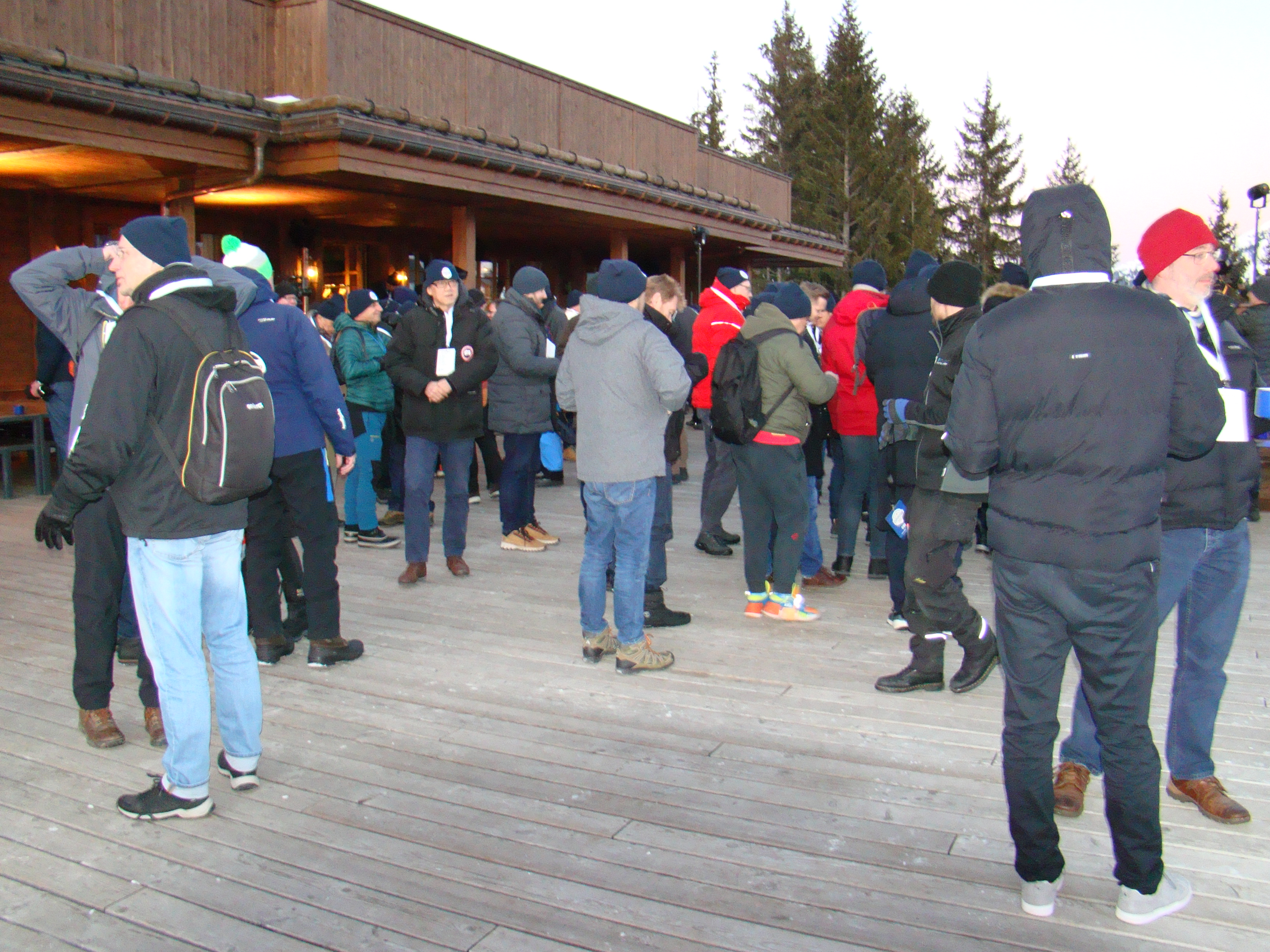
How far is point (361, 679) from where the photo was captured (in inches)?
186

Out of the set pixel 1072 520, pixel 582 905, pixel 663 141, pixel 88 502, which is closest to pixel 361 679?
pixel 88 502

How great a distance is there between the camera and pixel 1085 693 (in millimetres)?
2732

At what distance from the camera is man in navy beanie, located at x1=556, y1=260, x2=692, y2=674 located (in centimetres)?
466

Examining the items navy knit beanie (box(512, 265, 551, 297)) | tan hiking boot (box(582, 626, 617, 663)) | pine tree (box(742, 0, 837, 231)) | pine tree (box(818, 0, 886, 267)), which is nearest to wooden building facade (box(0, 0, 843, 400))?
navy knit beanie (box(512, 265, 551, 297))

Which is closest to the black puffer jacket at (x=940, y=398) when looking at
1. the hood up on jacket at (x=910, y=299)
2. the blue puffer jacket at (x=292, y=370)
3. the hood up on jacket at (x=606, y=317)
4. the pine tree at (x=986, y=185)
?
the hood up on jacket at (x=910, y=299)

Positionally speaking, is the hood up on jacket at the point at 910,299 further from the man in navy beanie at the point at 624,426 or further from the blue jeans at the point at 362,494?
the blue jeans at the point at 362,494

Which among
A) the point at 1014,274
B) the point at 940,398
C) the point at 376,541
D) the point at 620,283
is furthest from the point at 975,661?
the point at 376,541

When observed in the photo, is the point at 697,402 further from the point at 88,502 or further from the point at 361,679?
the point at 88,502

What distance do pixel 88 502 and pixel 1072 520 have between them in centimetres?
286

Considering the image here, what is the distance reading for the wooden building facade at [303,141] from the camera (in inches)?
352

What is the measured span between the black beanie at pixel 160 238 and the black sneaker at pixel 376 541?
4.37 metres

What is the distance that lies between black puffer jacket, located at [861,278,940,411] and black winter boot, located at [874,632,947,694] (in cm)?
127

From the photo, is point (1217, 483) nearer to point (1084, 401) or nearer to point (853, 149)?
point (1084, 401)

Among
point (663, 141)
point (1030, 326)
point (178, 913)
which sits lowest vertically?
point (178, 913)
